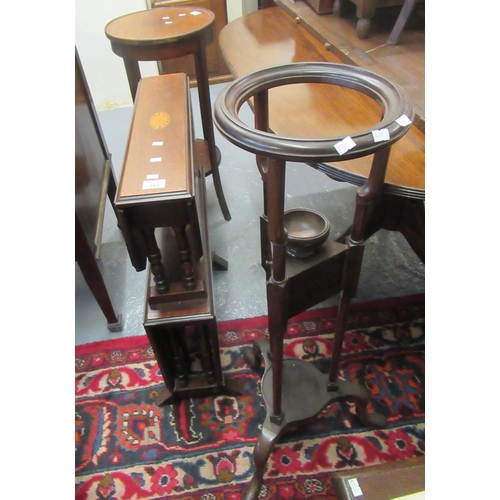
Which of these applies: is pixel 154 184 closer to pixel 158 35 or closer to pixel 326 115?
pixel 326 115

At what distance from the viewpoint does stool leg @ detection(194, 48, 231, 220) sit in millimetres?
1650

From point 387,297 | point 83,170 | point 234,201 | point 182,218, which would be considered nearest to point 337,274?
point 182,218

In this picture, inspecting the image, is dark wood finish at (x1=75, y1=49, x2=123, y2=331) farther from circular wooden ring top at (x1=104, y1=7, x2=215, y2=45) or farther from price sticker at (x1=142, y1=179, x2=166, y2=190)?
price sticker at (x1=142, y1=179, x2=166, y2=190)

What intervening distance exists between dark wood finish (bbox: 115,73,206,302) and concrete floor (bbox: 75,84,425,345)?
0.51 meters

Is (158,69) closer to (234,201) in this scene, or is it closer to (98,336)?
(234,201)

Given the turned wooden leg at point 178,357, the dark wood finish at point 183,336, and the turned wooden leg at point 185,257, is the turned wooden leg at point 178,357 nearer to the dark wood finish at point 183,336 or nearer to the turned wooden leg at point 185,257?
the dark wood finish at point 183,336

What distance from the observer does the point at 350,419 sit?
1329 mm

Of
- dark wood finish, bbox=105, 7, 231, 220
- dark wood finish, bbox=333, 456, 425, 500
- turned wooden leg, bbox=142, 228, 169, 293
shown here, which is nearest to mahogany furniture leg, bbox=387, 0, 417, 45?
dark wood finish, bbox=105, 7, 231, 220

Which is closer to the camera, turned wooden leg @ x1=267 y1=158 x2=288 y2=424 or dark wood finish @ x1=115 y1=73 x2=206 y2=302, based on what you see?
turned wooden leg @ x1=267 y1=158 x2=288 y2=424

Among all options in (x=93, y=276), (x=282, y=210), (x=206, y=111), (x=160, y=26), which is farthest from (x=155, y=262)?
(x=160, y=26)

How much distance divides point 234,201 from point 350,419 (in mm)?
1292

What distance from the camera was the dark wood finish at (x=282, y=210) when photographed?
1.94 feet

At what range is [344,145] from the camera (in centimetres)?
57

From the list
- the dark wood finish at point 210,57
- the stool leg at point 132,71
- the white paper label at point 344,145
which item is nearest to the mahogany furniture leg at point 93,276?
the stool leg at point 132,71
